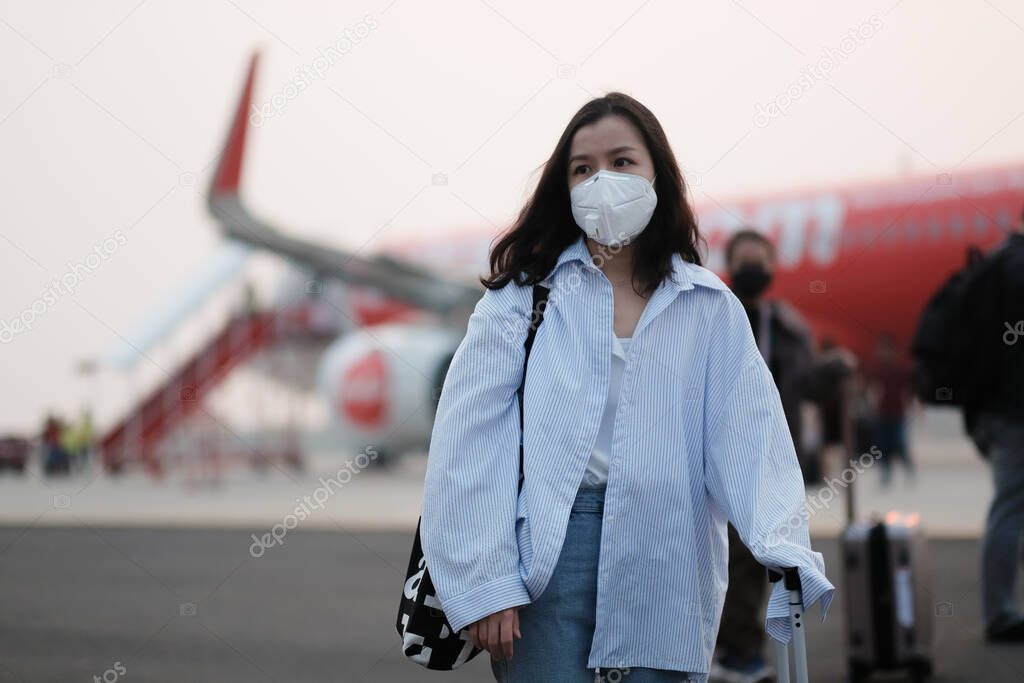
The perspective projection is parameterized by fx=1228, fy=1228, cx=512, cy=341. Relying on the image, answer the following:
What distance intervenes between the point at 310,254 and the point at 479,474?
57.8 ft

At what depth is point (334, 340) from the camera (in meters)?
26.0

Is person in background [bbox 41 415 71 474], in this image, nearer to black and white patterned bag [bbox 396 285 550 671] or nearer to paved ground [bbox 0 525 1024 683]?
paved ground [bbox 0 525 1024 683]

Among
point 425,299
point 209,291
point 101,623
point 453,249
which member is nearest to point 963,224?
point 425,299

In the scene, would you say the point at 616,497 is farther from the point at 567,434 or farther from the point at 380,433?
the point at 380,433

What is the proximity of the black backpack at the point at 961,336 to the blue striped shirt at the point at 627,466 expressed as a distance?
10.2ft

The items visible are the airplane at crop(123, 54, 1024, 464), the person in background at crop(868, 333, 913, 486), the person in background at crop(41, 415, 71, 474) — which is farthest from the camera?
the person in background at crop(41, 415, 71, 474)

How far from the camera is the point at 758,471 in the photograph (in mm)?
2043

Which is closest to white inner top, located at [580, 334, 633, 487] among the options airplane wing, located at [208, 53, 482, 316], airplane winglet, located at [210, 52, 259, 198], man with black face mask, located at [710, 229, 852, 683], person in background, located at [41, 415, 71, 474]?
man with black face mask, located at [710, 229, 852, 683]

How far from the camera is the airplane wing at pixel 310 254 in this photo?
60.9ft

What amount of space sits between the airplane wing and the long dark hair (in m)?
16.0

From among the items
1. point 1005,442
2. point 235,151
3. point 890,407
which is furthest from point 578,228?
point 235,151

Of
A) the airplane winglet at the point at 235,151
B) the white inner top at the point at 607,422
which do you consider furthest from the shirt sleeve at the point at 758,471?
the airplane winglet at the point at 235,151

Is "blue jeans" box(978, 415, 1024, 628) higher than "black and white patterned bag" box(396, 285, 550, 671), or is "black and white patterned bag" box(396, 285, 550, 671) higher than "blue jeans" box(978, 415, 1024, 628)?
"blue jeans" box(978, 415, 1024, 628)

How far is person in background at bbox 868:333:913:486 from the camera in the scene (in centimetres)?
1286
